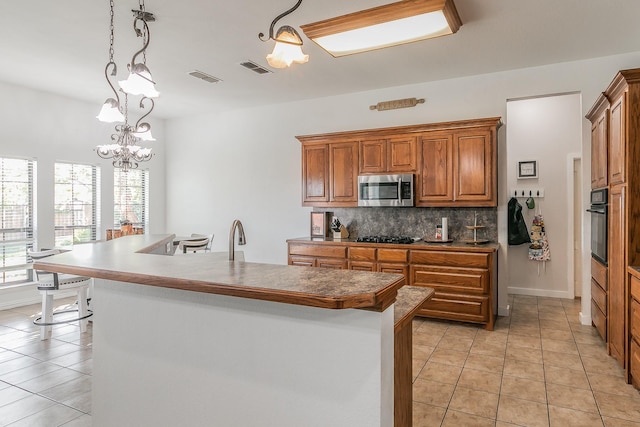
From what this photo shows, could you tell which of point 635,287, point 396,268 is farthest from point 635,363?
point 396,268

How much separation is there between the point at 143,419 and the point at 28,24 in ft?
11.3

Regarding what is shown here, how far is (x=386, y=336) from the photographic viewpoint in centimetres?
131

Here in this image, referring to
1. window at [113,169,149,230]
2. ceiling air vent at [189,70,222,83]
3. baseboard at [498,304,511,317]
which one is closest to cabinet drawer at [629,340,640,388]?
baseboard at [498,304,511,317]

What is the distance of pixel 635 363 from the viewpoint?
8.87 ft

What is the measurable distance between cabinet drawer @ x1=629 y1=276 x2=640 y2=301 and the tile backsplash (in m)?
1.83

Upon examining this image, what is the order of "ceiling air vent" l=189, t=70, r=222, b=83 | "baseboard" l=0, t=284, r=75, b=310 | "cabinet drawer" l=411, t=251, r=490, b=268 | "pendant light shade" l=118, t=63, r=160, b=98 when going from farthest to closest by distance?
"baseboard" l=0, t=284, r=75, b=310, "ceiling air vent" l=189, t=70, r=222, b=83, "cabinet drawer" l=411, t=251, r=490, b=268, "pendant light shade" l=118, t=63, r=160, b=98

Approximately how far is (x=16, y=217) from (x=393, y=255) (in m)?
4.96

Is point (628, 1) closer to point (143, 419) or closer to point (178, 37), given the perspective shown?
point (178, 37)

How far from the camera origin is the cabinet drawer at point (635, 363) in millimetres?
2648

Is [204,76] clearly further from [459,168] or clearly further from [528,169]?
[528,169]

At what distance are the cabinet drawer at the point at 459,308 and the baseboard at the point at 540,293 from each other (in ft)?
7.42

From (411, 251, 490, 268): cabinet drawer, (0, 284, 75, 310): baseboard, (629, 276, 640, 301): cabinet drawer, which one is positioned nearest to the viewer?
(629, 276, 640, 301): cabinet drawer

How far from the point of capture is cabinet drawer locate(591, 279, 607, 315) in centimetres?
347

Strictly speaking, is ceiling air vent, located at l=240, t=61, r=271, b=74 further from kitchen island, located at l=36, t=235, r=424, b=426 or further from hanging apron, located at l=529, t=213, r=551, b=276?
hanging apron, located at l=529, t=213, r=551, b=276
